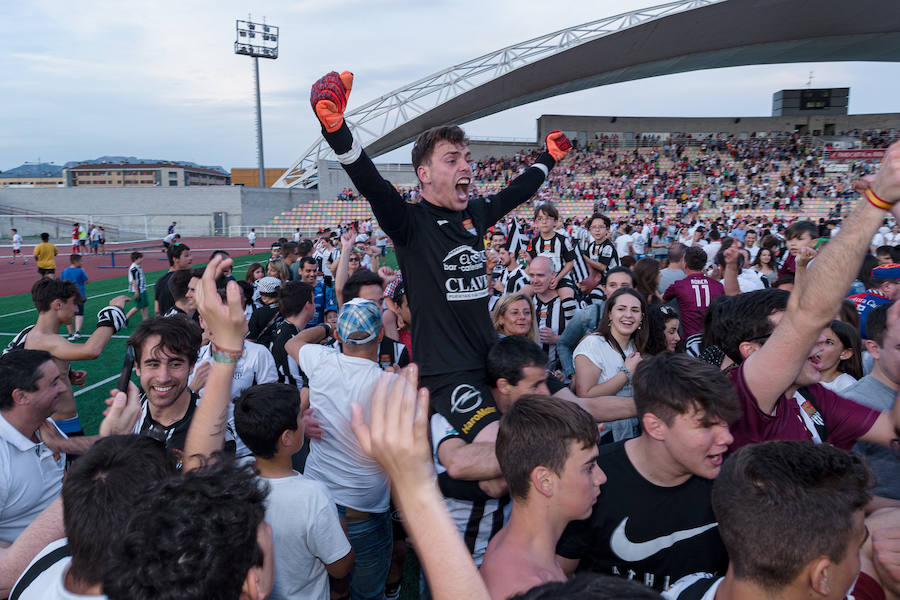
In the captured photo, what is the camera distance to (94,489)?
167 cm

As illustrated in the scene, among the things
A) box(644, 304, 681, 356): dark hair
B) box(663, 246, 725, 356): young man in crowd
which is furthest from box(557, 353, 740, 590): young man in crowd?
box(663, 246, 725, 356): young man in crowd

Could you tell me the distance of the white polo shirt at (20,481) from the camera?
262cm

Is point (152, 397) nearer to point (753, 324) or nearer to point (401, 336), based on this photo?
point (401, 336)

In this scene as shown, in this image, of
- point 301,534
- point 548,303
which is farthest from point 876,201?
point 548,303

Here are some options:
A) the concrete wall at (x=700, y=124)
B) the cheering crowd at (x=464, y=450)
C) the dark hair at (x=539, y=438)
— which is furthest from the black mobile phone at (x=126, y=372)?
the concrete wall at (x=700, y=124)

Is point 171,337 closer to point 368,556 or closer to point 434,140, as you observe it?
point 368,556

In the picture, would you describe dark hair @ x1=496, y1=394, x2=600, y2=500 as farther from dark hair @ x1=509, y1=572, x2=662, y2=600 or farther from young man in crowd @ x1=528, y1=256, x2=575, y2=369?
young man in crowd @ x1=528, y1=256, x2=575, y2=369

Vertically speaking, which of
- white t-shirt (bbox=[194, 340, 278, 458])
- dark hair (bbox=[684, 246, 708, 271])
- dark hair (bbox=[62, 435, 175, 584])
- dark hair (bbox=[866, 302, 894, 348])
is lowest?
white t-shirt (bbox=[194, 340, 278, 458])

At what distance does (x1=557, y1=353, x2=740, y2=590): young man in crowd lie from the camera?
2.21m

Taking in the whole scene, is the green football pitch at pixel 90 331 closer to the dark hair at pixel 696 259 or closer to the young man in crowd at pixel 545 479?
the young man in crowd at pixel 545 479

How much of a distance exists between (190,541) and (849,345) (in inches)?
164

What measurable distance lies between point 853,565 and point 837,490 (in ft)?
0.66

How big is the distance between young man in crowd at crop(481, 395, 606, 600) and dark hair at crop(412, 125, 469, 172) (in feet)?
5.29

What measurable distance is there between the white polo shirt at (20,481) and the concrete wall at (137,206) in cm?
4638
